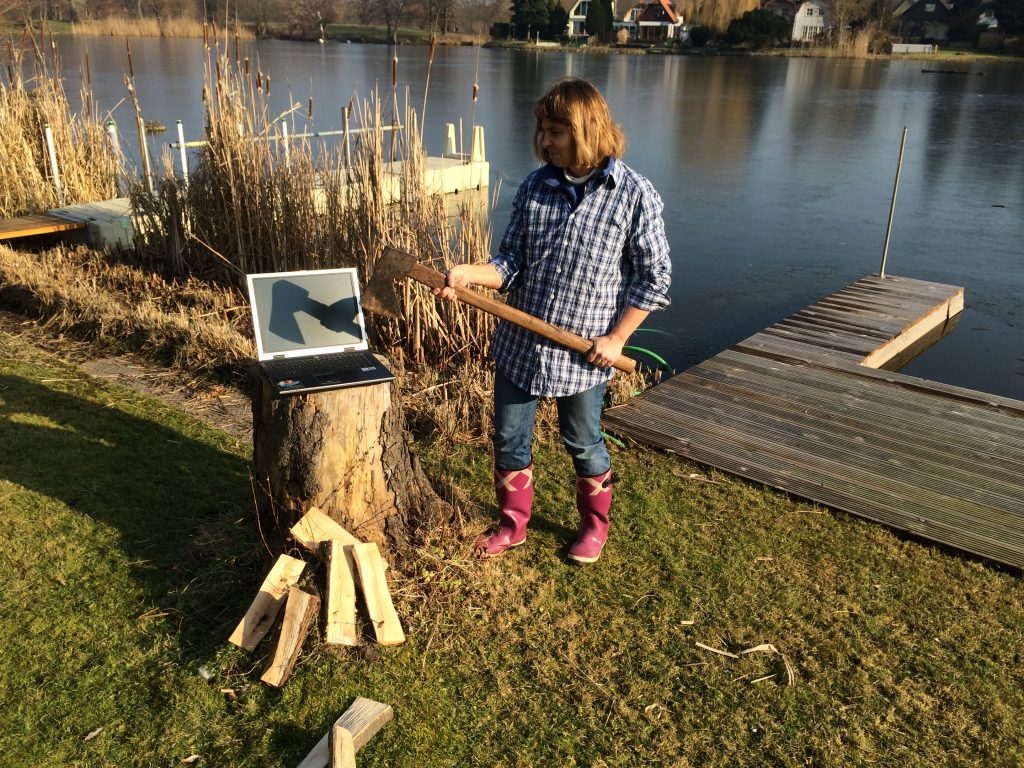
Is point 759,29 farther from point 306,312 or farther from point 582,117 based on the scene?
point 306,312

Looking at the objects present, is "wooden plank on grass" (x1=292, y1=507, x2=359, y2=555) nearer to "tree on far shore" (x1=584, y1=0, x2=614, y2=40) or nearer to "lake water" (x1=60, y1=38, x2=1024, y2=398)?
"lake water" (x1=60, y1=38, x2=1024, y2=398)

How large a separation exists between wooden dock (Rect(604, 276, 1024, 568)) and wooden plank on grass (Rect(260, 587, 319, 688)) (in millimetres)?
2078

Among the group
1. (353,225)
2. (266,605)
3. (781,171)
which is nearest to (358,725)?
(266,605)

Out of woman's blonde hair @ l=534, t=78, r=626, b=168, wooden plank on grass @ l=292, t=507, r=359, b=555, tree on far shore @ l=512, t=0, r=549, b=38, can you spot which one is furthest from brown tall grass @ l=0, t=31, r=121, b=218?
tree on far shore @ l=512, t=0, r=549, b=38

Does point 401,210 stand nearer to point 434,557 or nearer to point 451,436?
point 451,436

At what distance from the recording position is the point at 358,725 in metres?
2.13

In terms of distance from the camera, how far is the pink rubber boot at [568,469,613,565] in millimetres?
2895

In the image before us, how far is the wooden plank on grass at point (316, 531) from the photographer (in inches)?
98.3

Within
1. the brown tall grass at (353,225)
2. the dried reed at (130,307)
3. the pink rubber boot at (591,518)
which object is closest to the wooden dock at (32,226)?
the dried reed at (130,307)

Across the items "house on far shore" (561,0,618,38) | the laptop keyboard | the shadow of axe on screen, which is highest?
"house on far shore" (561,0,618,38)

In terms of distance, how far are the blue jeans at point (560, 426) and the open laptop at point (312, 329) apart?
41cm

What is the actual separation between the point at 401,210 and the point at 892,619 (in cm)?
313

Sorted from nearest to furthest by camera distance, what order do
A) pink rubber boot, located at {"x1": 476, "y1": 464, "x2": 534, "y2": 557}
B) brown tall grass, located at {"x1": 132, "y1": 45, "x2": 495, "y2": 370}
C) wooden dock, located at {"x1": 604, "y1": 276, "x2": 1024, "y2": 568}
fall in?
pink rubber boot, located at {"x1": 476, "y1": 464, "x2": 534, "y2": 557}, wooden dock, located at {"x1": 604, "y1": 276, "x2": 1024, "y2": 568}, brown tall grass, located at {"x1": 132, "y1": 45, "x2": 495, "y2": 370}

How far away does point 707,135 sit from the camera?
1700 centimetres
